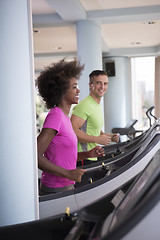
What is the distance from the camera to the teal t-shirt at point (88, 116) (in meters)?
2.53

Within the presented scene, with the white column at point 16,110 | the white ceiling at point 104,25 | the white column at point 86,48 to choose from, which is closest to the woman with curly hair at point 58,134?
the white column at point 16,110

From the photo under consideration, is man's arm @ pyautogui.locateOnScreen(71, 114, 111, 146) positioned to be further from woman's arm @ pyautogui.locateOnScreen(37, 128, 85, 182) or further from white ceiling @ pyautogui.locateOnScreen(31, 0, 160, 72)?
white ceiling @ pyautogui.locateOnScreen(31, 0, 160, 72)

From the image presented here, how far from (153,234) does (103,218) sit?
0.19 m

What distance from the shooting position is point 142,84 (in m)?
10.9

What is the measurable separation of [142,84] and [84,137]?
28.9ft

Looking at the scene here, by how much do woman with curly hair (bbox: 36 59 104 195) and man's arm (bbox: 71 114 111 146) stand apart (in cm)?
54

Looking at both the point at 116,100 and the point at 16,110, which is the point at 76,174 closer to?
the point at 16,110

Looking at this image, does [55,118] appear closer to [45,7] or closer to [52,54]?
[45,7]

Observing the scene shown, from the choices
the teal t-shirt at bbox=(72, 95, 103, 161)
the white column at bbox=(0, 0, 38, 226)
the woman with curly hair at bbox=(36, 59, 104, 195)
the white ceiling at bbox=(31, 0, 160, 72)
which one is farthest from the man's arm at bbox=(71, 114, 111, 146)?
the white ceiling at bbox=(31, 0, 160, 72)

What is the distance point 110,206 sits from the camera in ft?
2.85

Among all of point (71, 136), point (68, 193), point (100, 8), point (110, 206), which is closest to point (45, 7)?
point (100, 8)

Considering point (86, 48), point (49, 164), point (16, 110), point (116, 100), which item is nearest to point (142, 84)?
point (116, 100)

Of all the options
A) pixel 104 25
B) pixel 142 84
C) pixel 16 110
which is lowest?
pixel 16 110

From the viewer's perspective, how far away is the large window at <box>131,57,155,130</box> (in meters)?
10.4
